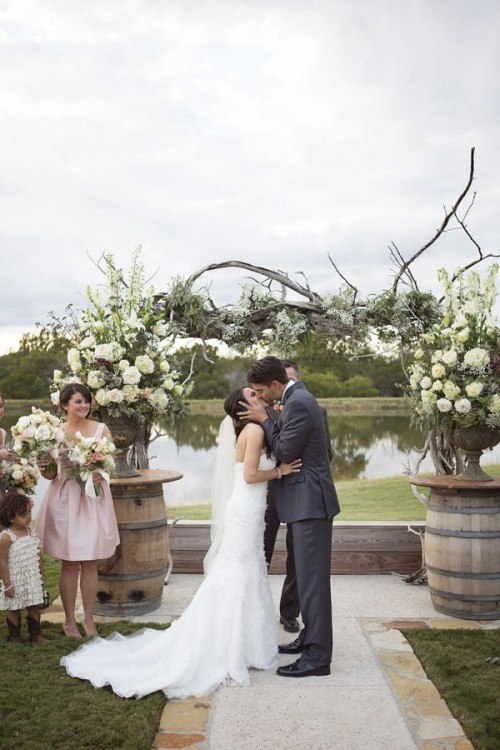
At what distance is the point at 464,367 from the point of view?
5586 mm

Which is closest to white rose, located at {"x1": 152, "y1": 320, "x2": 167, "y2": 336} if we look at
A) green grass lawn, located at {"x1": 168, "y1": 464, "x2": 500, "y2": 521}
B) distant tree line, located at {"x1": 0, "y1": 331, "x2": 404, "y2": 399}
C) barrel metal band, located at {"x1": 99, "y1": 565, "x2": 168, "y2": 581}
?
barrel metal band, located at {"x1": 99, "y1": 565, "x2": 168, "y2": 581}

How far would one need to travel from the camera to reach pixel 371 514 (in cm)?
1163

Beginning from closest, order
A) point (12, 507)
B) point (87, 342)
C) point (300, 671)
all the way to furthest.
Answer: point (300, 671) → point (12, 507) → point (87, 342)

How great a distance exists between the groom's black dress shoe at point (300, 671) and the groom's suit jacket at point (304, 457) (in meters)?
0.86

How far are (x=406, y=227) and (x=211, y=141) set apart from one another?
102 inches

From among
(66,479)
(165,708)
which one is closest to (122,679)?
(165,708)

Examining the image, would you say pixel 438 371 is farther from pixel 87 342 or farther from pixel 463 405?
pixel 87 342

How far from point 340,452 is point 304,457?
21.6m

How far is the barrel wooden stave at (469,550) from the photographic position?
5.32 metres

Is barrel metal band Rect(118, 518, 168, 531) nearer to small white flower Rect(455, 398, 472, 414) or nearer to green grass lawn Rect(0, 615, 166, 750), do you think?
green grass lawn Rect(0, 615, 166, 750)

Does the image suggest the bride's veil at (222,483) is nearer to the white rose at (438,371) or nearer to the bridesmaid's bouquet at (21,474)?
the bridesmaid's bouquet at (21,474)

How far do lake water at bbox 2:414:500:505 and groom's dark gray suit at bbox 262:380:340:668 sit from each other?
982 centimetres

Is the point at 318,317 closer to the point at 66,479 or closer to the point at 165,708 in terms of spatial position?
the point at 66,479

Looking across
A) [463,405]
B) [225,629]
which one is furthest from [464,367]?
[225,629]
